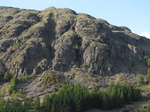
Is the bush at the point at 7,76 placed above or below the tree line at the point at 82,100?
above

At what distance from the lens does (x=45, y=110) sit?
103m

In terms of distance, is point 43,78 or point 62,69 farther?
point 62,69

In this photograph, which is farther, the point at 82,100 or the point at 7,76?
the point at 7,76

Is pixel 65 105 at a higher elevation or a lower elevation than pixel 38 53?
lower

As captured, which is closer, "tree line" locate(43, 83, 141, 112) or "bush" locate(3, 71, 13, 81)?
"tree line" locate(43, 83, 141, 112)

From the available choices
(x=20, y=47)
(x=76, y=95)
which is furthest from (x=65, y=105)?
(x=20, y=47)

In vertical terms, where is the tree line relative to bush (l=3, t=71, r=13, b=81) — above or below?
below

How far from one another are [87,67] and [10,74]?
259 feet

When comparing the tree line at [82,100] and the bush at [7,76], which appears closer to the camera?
the tree line at [82,100]

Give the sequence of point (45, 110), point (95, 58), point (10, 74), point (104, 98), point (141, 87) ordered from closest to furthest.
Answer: point (45, 110), point (104, 98), point (141, 87), point (10, 74), point (95, 58)

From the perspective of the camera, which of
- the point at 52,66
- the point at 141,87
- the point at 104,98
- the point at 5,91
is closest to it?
the point at 104,98

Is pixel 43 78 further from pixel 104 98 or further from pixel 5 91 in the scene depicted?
pixel 104 98

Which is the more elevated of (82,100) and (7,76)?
(7,76)

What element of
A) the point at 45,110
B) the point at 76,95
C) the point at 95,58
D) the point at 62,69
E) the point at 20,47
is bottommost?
the point at 45,110
